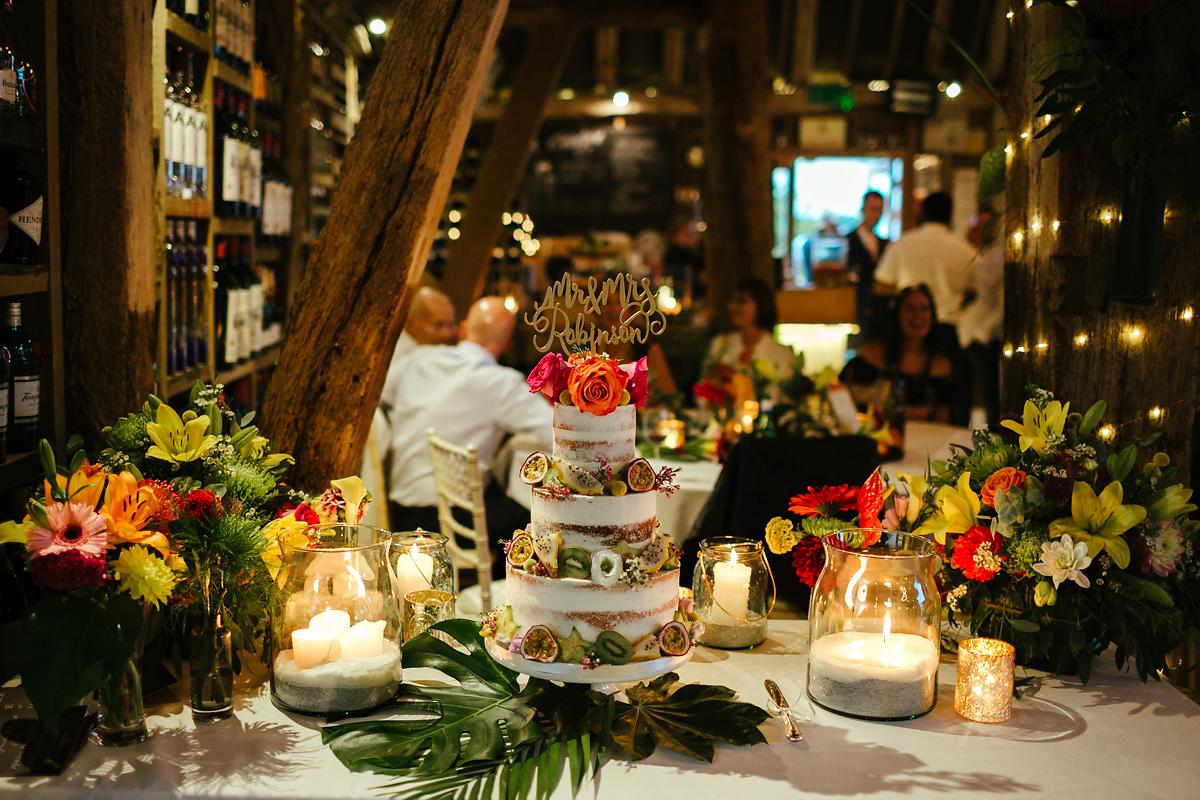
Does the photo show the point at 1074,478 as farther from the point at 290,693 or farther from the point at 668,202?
the point at 668,202

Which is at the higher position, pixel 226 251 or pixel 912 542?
pixel 226 251

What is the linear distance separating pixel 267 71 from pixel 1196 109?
3.63 m

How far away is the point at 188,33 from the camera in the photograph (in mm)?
3172

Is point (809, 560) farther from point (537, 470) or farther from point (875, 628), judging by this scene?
point (537, 470)

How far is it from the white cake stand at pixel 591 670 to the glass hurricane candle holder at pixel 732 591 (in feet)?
1.29

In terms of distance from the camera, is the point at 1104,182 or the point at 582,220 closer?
the point at 1104,182

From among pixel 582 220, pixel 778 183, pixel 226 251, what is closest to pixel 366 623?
pixel 226 251

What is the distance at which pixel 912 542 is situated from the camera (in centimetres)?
189

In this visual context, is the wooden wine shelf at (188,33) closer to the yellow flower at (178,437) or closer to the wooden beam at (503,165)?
the yellow flower at (178,437)

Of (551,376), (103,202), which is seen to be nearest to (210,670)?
(551,376)

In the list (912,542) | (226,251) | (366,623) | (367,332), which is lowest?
(366,623)

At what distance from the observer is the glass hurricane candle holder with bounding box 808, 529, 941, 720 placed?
5.97ft

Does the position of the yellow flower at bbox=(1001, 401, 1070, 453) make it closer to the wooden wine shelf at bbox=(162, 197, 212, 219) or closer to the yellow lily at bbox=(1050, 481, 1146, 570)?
the yellow lily at bbox=(1050, 481, 1146, 570)

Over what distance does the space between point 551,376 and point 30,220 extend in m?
1.10
